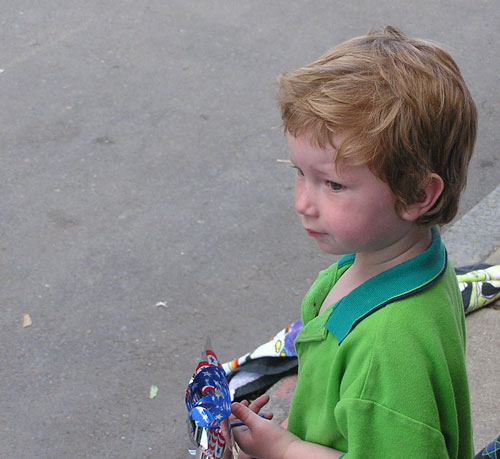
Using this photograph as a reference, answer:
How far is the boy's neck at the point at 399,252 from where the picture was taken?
5.28 feet

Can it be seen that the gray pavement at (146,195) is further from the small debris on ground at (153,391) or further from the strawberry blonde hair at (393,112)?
the strawberry blonde hair at (393,112)

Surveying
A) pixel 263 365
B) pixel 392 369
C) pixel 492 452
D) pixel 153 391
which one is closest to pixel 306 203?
pixel 392 369

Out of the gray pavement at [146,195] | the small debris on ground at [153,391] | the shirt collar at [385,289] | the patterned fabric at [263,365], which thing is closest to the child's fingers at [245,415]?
the shirt collar at [385,289]

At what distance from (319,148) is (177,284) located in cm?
267

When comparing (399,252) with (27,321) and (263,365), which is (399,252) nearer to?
(263,365)

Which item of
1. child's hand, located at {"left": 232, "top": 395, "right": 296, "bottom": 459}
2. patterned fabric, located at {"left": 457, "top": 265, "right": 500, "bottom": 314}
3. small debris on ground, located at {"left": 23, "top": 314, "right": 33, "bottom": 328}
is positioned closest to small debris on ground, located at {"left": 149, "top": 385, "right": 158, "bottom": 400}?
small debris on ground, located at {"left": 23, "top": 314, "right": 33, "bottom": 328}

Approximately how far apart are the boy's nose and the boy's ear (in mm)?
166

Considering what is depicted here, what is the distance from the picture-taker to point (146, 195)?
4.73 metres

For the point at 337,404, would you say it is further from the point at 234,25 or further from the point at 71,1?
the point at 71,1

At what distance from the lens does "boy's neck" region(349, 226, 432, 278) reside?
161 cm

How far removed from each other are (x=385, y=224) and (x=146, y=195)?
3.31 metres

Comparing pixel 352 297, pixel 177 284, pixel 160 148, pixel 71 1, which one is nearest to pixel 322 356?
pixel 352 297

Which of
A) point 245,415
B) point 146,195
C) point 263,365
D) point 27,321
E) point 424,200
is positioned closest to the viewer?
point 424,200

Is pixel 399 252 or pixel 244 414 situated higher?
pixel 399 252
